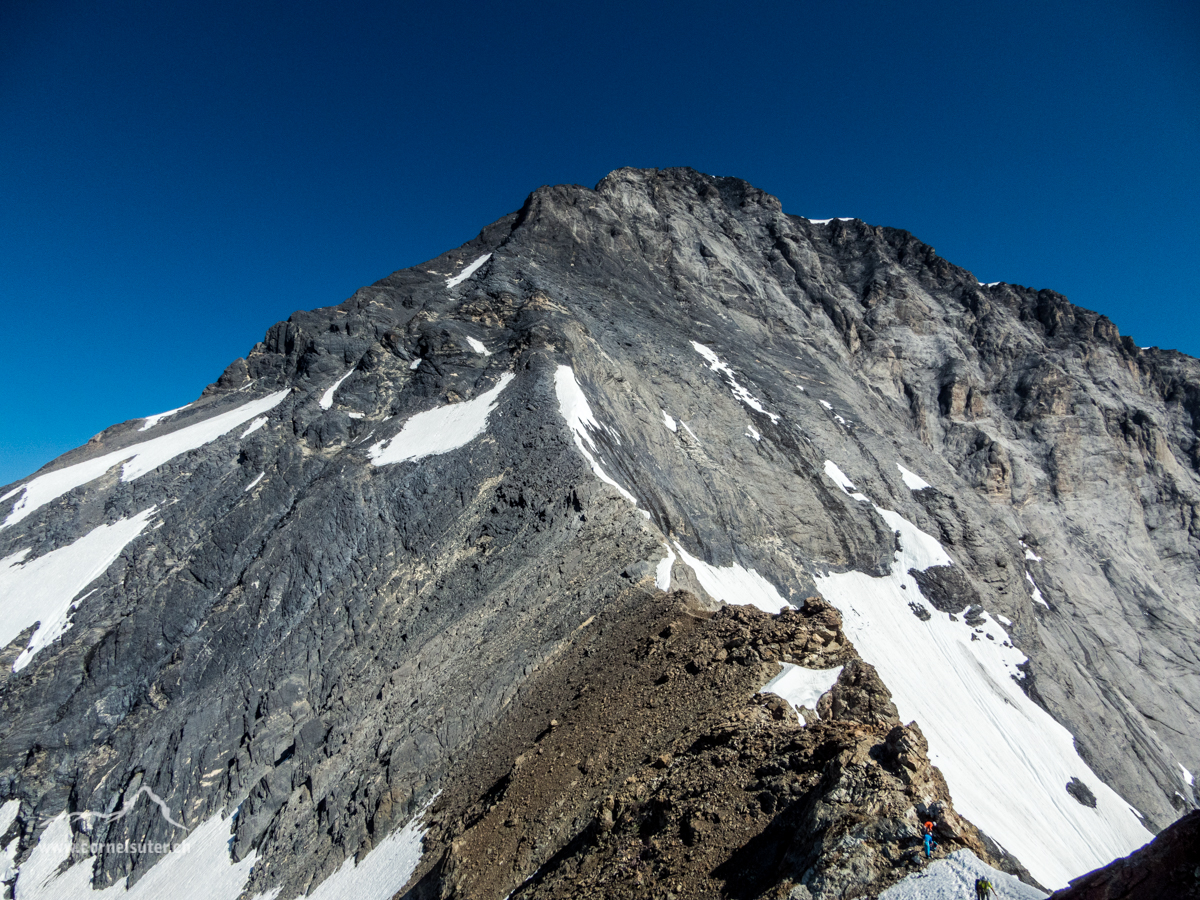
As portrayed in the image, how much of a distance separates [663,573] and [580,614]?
3.02m

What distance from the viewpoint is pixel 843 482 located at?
44562 millimetres

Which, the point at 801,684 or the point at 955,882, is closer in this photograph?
the point at 955,882

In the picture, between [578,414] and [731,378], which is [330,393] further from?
[731,378]

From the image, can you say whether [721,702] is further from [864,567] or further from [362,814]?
Answer: [864,567]

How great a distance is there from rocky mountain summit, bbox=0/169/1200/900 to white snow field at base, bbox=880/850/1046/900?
11 centimetres

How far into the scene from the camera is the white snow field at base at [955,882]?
6.18m

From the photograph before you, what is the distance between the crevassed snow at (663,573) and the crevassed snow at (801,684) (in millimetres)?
6936

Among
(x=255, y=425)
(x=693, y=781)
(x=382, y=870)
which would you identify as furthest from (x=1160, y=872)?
(x=255, y=425)

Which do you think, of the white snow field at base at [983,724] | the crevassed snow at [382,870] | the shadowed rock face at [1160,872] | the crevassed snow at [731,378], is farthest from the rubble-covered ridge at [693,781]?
the crevassed snow at [731,378]

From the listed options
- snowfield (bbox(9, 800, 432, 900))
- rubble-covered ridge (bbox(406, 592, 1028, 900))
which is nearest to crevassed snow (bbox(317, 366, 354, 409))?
snowfield (bbox(9, 800, 432, 900))

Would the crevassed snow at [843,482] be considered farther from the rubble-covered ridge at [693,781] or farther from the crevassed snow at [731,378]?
the rubble-covered ridge at [693,781]

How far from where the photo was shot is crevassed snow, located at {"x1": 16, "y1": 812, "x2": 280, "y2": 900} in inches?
714

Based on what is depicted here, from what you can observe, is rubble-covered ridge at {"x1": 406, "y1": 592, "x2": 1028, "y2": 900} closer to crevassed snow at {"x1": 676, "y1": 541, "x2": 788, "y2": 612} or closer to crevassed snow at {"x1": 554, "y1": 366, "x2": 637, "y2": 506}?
crevassed snow at {"x1": 676, "y1": 541, "x2": 788, "y2": 612}

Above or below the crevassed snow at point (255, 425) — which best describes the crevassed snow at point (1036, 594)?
below
